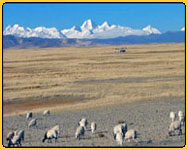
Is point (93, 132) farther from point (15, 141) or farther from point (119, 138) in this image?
point (15, 141)

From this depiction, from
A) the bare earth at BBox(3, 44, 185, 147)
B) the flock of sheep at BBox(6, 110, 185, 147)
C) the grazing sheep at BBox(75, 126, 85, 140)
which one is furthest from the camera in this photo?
the bare earth at BBox(3, 44, 185, 147)

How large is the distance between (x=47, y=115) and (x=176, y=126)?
858 cm

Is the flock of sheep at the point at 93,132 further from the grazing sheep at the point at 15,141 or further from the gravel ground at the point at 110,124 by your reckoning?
the gravel ground at the point at 110,124

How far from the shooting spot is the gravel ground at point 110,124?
15.4 meters

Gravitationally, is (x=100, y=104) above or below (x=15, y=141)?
below

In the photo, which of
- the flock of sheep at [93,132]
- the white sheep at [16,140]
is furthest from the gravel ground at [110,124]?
the white sheep at [16,140]

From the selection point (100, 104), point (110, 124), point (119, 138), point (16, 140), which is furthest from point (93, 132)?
point (100, 104)

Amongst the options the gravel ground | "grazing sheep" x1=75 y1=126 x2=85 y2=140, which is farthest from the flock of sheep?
the gravel ground

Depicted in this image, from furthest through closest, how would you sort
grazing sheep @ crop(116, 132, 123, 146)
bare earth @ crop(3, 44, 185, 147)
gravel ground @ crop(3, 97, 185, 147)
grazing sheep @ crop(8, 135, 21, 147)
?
bare earth @ crop(3, 44, 185, 147) < gravel ground @ crop(3, 97, 185, 147) < grazing sheep @ crop(8, 135, 21, 147) < grazing sheep @ crop(116, 132, 123, 146)

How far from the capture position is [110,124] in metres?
19.2

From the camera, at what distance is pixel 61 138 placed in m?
16.5

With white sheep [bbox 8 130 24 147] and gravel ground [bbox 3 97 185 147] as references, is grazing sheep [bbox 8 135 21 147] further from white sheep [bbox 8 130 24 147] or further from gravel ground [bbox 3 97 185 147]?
gravel ground [bbox 3 97 185 147]

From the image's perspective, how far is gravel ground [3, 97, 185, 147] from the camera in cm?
1543

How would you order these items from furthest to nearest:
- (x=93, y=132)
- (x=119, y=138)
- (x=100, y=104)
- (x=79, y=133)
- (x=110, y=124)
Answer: (x=100, y=104), (x=110, y=124), (x=93, y=132), (x=79, y=133), (x=119, y=138)
